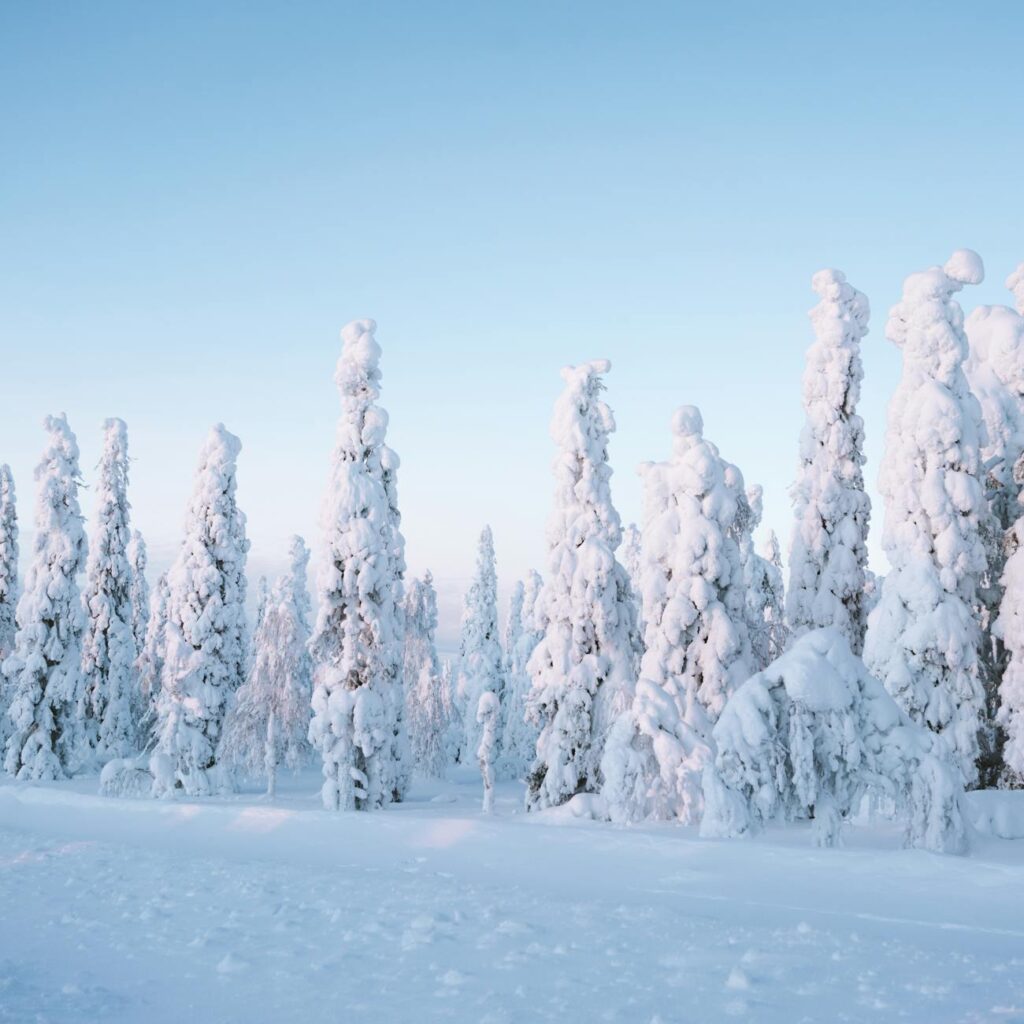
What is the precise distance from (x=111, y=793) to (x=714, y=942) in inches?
1042

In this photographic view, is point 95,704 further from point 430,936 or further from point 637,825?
point 430,936

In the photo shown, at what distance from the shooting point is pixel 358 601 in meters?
26.5

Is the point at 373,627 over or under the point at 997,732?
over

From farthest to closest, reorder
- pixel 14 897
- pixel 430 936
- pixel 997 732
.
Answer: pixel 997 732, pixel 14 897, pixel 430 936

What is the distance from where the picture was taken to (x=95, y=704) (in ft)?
133

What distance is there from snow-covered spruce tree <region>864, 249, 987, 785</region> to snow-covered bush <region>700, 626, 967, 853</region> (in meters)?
6.28

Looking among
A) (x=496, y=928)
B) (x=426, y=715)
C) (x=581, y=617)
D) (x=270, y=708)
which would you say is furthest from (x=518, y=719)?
(x=496, y=928)

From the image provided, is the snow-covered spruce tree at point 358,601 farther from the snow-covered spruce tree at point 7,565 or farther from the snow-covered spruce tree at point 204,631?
the snow-covered spruce tree at point 7,565

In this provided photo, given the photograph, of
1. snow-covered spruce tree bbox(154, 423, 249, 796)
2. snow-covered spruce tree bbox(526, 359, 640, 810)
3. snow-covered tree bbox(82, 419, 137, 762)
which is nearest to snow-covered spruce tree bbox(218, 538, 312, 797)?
snow-covered spruce tree bbox(154, 423, 249, 796)

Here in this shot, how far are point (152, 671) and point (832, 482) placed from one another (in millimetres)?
26625

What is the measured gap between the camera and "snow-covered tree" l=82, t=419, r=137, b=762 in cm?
4000

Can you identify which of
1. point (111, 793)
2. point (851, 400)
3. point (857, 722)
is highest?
point (851, 400)

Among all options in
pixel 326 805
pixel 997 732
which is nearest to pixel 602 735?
pixel 326 805

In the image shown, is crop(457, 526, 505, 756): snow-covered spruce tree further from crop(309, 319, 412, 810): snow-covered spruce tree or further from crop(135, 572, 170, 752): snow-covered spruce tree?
crop(309, 319, 412, 810): snow-covered spruce tree
